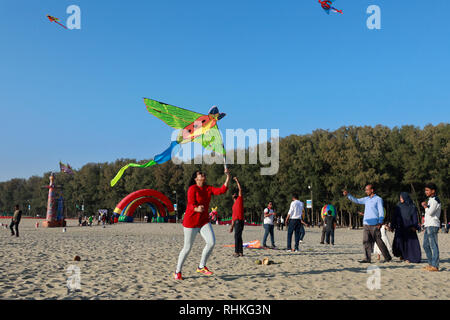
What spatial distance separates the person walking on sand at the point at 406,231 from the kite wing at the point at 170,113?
630 cm

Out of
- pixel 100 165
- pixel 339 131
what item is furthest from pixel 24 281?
pixel 100 165

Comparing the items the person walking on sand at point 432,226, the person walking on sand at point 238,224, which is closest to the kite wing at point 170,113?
the person walking on sand at point 238,224

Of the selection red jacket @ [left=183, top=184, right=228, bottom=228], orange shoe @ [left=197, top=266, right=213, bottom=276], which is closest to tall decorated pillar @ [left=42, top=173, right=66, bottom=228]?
orange shoe @ [left=197, top=266, right=213, bottom=276]

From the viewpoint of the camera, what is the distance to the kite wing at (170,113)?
12617mm

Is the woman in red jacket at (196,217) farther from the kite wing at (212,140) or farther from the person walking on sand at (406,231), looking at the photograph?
the person walking on sand at (406,231)

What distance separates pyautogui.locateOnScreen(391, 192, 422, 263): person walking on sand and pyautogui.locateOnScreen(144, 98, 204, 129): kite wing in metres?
6.30

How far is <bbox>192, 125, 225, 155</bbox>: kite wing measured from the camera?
1077 centimetres

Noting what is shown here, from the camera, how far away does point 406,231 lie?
34.6ft

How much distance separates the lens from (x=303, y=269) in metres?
9.43

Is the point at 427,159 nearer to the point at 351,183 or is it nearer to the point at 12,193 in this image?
the point at 351,183

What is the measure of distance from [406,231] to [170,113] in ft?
24.2

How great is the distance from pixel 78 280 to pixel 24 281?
938 mm

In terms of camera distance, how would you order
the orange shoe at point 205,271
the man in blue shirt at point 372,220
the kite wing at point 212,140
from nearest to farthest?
1. the orange shoe at point 205,271
2. the man in blue shirt at point 372,220
3. the kite wing at point 212,140

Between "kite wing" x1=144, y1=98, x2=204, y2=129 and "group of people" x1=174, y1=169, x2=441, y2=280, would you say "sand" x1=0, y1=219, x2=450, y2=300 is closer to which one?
"group of people" x1=174, y1=169, x2=441, y2=280
